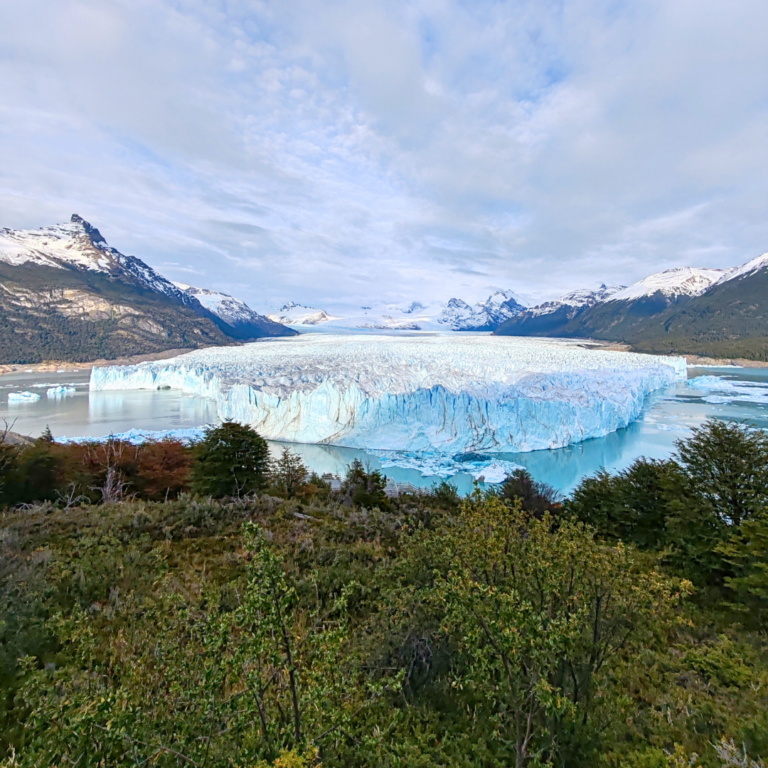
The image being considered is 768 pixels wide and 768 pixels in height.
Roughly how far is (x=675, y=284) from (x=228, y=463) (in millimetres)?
166561

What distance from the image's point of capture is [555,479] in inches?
678

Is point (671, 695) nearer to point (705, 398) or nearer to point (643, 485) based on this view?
point (643, 485)

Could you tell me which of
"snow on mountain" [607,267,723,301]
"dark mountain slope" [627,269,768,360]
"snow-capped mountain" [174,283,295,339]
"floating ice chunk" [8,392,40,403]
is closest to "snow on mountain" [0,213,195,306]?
"snow-capped mountain" [174,283,295,339]

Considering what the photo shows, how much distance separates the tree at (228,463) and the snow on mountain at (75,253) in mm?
110321

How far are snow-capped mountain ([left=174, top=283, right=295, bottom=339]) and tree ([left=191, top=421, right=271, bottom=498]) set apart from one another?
11700 centimetres

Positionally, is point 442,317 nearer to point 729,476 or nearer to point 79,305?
point 79,305

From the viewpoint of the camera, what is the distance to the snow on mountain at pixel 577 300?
155750 mm

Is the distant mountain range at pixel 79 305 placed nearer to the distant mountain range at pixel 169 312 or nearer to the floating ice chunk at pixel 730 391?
the distant mountain range at pixel 169 312

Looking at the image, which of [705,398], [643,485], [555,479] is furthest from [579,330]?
→ [643,485]

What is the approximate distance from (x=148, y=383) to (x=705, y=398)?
47013mm

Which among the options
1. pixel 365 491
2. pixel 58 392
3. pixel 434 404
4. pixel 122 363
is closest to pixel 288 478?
pixel 365 491

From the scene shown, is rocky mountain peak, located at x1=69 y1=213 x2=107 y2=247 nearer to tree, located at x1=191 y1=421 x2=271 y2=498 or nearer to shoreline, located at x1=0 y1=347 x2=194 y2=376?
shoreline, located at x1=0 y1=347 x2=194 y2=376

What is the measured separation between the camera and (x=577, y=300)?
158500mm

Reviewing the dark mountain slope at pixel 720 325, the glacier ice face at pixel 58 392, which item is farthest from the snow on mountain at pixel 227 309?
the dark mountain slope at pixel 720 325
